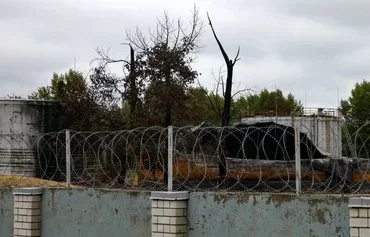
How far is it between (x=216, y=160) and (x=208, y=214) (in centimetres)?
72

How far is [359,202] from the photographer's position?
6.04m

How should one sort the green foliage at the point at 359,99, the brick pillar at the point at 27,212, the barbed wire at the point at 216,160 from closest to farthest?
the barbed wire at the point at 216,160, the brick pillar at the point at 27,212, the green foliage at the point at 359,99

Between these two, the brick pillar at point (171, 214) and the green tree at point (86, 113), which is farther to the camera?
the green tree at point (86, 113)

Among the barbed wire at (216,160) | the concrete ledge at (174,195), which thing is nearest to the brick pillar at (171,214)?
the concrete ledge at (174,195)

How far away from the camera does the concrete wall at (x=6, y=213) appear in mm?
9898

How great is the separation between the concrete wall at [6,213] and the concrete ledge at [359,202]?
577 cm

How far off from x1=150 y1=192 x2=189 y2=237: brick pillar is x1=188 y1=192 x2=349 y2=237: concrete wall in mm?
94

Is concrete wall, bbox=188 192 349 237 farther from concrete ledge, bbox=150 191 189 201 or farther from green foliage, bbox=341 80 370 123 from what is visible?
green foliage, bbox=341 80 370 123

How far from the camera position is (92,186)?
917cm

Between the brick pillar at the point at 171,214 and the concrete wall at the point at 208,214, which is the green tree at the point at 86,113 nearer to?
the concrete wall at the point at 208,214

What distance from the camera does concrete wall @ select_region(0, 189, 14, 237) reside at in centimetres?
990

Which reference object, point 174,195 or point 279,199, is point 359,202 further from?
point 174,195

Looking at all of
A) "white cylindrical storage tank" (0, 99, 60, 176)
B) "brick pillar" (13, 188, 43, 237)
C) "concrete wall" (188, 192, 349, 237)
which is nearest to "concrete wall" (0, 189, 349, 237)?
"concrete wall" (188, 192, 349, 237)

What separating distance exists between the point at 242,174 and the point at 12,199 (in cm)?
420
